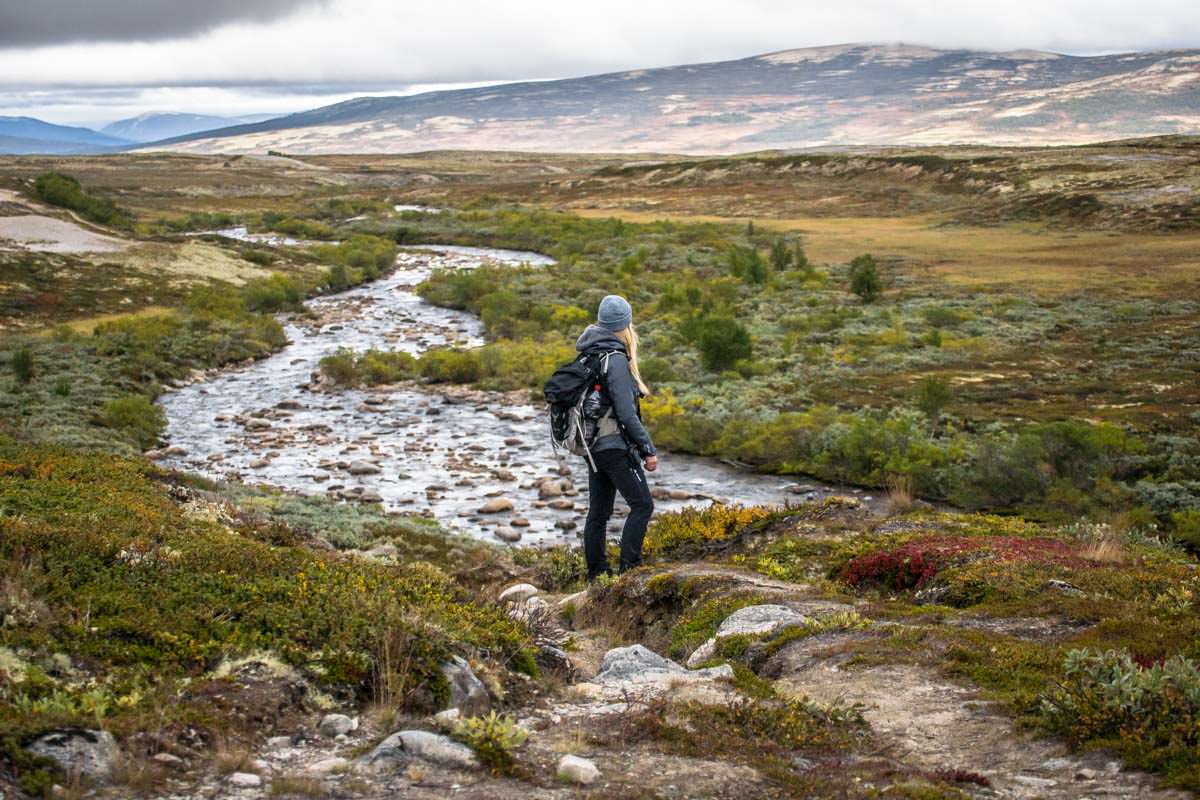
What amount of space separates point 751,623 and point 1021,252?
48088mm

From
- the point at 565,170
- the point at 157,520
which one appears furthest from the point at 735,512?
the point at 565,170

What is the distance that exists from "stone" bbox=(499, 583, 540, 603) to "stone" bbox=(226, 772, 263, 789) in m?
5.76

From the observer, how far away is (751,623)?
25.9 feet

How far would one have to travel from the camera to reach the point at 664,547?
39.0 feet

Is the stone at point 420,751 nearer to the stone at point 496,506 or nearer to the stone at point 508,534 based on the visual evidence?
the stone at point 508,534

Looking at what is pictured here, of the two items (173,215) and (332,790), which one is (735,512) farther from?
(173,215)

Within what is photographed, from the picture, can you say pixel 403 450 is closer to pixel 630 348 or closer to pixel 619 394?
pixel 630 348

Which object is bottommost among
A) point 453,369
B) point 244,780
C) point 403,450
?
point 403,450

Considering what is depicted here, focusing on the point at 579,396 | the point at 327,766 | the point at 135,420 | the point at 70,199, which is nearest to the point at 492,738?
the point at 327,766

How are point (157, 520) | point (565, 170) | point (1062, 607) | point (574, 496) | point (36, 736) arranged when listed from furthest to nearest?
point (565, 170) → point (574, 496) → point (157, 520) → point (1062, 607) → point (36, 736)

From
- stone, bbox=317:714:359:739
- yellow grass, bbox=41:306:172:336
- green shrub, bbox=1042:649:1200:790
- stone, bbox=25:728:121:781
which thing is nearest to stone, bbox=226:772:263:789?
stone, bbox=25:728:121:781

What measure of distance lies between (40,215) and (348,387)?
35467 mm

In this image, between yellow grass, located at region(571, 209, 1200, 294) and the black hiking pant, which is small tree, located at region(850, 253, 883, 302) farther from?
the black hiking pant

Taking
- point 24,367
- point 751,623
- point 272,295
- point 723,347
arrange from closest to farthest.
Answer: point 751,623
point 24,367
point 723,347
point 272,295
